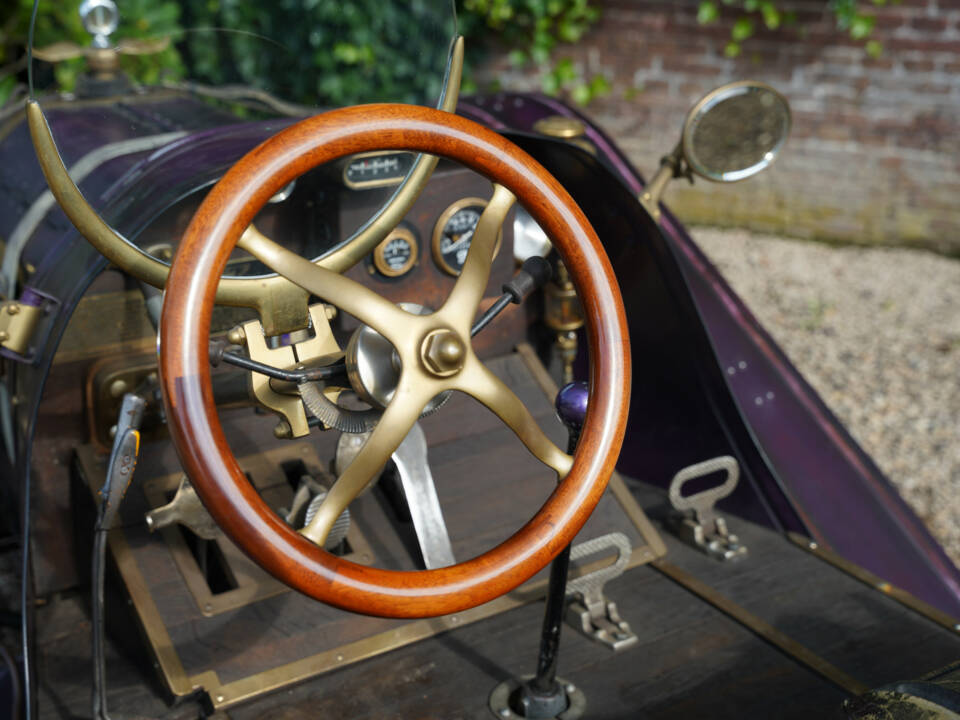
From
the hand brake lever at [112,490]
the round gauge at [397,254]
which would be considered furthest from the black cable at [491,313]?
the round gauge at [397,254]

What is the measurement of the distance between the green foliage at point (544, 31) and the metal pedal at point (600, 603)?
3.80 m

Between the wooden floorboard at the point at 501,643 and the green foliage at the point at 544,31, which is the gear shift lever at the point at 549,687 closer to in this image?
the wooden floorboard at the point at 501,643

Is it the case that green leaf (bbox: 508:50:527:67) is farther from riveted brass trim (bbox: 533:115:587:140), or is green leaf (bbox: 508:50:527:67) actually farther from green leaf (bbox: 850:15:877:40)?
riveted brass trim (bbox: 533:115:587:140)

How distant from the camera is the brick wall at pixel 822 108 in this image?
4.62m

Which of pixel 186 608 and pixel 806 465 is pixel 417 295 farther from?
pixel 806 465

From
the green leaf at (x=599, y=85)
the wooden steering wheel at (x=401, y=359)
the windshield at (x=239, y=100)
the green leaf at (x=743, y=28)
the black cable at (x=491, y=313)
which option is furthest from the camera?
the green leaf at (x=599, y=85)

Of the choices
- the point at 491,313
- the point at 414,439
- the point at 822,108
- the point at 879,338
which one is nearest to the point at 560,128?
the point at 414,439

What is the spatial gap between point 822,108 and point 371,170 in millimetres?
3749

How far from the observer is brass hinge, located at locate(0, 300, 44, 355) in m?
1.67

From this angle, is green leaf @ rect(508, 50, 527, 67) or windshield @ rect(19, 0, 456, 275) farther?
green leaf @ rect(508, 50, 527, 67)

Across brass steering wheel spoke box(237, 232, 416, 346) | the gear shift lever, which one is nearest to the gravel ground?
the gear shift lever

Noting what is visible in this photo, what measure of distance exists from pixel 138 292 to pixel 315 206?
14.7 inches

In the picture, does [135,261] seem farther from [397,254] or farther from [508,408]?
[397,254]

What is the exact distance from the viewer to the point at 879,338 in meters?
4.28
